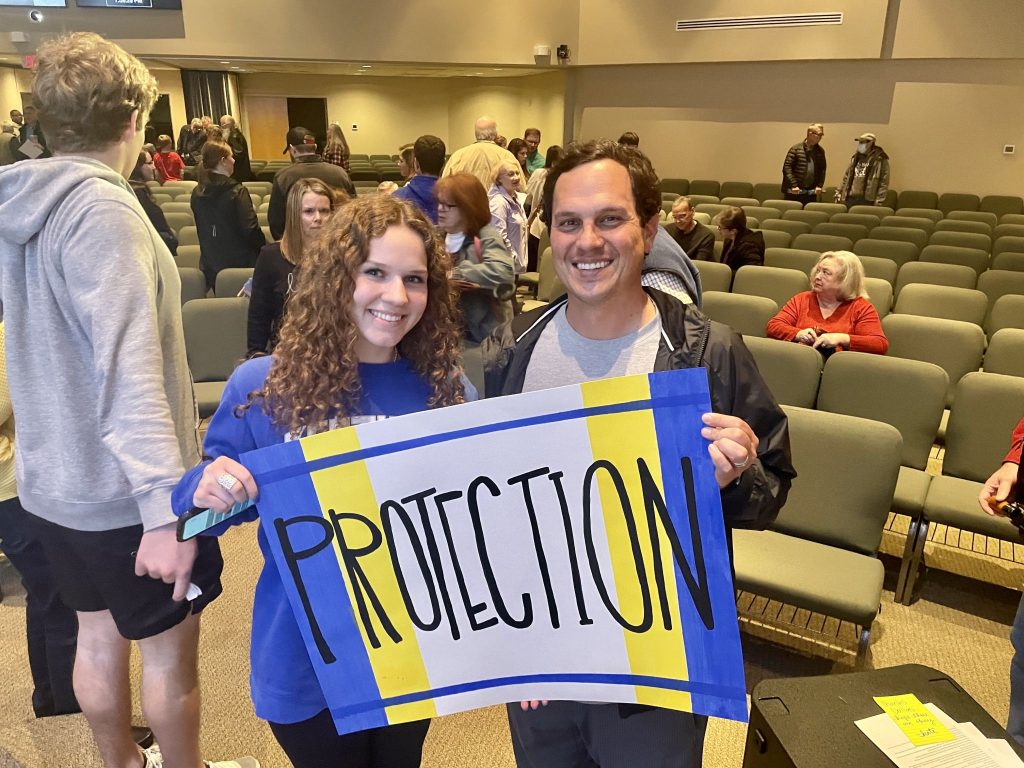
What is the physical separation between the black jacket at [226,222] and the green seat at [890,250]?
15.5 ft

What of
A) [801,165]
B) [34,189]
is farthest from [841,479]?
[801,165]

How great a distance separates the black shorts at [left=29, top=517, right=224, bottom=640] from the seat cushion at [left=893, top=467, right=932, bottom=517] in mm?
2378

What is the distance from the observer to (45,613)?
76.6 inches

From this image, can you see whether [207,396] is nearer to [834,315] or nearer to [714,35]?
[834,315]

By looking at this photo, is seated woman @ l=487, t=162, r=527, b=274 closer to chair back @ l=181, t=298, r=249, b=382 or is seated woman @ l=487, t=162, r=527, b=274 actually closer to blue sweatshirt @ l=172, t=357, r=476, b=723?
chair back @ l=181, t=298, r=249, b=382

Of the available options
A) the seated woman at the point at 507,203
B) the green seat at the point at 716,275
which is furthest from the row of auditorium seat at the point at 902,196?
the seated woman at the point at 507,203

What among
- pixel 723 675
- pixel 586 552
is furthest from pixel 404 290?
pixel 723 675

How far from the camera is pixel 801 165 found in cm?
954

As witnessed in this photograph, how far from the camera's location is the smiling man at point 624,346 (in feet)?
3.68

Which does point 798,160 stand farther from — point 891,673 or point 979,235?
point 891,673

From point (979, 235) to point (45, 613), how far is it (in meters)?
7.32

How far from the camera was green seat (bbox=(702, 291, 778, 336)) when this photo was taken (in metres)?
3.78

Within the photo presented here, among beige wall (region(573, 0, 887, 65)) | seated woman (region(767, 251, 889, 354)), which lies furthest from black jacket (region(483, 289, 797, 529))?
beige wall (region(573, 0, 887, 65))

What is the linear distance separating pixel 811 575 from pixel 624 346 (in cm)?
142
